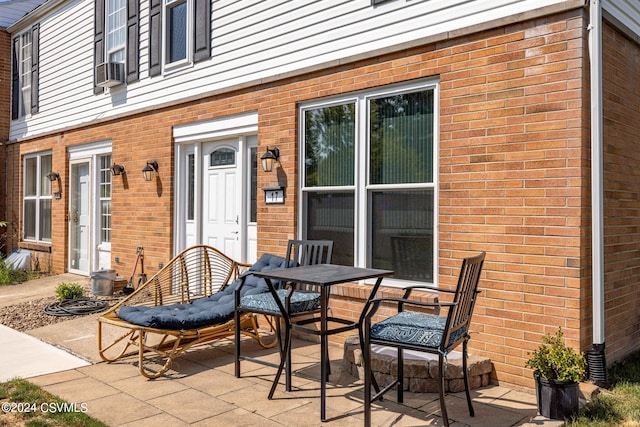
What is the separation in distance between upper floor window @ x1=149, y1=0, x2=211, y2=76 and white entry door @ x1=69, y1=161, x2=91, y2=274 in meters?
3.12

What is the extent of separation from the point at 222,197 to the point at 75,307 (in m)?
2.41

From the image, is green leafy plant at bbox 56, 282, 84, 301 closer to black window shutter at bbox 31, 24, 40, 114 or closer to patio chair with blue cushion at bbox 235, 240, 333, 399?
patio chair with blue cushion at bbox 235, 240, 333, 399

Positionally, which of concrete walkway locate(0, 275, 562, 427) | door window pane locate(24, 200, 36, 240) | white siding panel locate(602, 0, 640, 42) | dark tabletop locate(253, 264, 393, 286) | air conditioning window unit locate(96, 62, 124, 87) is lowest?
concrete walkway locate(0, 275, 562, 427)

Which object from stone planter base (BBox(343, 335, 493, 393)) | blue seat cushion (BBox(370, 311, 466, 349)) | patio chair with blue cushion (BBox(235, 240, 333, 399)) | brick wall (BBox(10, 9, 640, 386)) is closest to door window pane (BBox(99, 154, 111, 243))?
patio chair with blue cushion (BBox(235, 240, 333, 399))

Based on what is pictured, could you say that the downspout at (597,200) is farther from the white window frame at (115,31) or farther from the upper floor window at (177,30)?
the white window frame at (115,31)

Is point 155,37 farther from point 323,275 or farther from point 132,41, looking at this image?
point 323,275

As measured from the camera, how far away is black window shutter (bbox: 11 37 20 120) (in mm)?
12438

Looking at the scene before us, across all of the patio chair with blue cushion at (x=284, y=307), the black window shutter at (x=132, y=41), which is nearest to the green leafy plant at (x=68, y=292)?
the black window shutter at (x=132, y=41)

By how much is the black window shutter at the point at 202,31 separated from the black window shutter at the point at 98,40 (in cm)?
273

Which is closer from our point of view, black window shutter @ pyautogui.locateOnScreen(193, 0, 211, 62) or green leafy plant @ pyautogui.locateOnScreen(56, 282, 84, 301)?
black window shutter @ pyautogui.locateOnScreen(193, 0, 211, 62)

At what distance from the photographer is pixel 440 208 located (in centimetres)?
476

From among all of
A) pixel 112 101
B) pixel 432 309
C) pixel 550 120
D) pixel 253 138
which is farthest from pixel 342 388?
pixel 112 101

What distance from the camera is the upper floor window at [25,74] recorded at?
38.1 feet

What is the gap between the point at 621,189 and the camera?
15.3 feet
